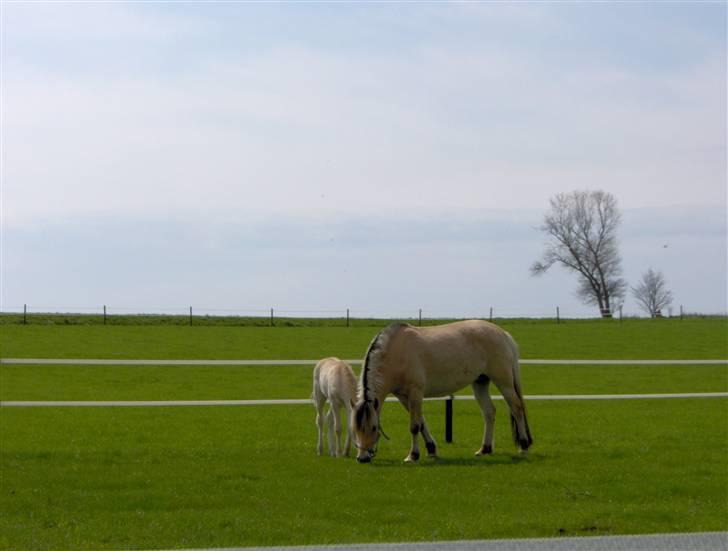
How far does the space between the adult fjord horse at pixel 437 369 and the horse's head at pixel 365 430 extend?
0.03m

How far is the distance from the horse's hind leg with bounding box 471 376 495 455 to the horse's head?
1.92m

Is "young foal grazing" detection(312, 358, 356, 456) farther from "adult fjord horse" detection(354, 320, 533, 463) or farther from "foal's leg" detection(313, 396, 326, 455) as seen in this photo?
"adult fjord horse" detection(354, 320, 533, 463)

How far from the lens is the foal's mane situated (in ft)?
48.0

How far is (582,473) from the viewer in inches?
513

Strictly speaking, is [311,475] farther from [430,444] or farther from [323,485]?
[430,444]

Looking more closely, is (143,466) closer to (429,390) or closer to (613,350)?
(429,390)

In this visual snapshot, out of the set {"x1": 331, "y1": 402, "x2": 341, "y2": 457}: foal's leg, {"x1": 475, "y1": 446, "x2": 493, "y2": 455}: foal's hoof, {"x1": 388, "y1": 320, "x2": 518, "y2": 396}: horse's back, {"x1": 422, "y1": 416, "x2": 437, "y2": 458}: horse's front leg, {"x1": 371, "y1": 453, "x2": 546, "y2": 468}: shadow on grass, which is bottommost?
{"x1": 371, "y1": 453, "x2": 546, "y2": 468}: shadow on grass

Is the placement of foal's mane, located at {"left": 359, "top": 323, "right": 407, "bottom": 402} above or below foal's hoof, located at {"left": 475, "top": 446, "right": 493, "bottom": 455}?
above

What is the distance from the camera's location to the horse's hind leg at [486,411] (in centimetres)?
1543

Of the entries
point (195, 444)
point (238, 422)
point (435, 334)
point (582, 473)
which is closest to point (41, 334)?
point (238, 422)

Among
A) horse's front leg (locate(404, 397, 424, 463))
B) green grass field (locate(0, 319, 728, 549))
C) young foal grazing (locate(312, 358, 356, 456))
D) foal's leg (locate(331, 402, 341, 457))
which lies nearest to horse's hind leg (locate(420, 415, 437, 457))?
horse's front leg (locate(404, 397, 424, 463))

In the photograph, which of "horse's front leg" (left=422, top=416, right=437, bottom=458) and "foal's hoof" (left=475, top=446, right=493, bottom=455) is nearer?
"horse's front leg" (left=422, top=416, right=437, bottom=458)

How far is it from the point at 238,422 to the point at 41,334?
22.8m

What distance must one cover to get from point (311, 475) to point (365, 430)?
4.95ft
